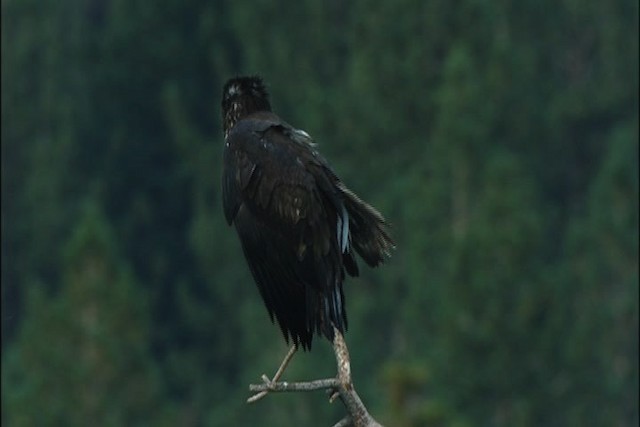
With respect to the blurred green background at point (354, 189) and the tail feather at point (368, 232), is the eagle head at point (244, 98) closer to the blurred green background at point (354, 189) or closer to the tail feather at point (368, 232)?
the tail feather at point (368, 232)

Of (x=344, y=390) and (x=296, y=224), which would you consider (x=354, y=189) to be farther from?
(x=344, y=390)

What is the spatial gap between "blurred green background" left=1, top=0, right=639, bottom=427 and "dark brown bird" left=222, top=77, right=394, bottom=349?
18.9m

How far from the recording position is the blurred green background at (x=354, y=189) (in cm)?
3269

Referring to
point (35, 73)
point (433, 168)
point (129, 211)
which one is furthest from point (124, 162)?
point (433, 168)

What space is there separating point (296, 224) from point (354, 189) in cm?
2897

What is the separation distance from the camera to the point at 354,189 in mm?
36875

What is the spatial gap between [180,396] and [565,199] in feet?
25.4

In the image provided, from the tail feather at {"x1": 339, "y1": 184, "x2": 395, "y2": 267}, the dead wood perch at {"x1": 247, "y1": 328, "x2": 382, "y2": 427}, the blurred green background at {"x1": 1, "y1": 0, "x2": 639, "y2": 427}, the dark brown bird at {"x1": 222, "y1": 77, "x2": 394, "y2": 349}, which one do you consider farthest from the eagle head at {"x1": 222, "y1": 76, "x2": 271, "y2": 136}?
the blurred green background at {"x1": 1, "y1": 0, "x2": 639, "y2": 427}

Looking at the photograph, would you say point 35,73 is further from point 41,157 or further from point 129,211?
point 129,211

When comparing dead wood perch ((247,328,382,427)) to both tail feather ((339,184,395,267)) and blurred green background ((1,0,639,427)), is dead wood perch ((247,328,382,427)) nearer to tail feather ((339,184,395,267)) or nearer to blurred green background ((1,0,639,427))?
tail feather ((339,184,395,267))

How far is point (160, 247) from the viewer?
143 ft

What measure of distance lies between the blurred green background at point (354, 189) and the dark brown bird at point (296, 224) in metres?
18.9

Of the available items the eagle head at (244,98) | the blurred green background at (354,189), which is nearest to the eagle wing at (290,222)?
the eagle head at (244,98)

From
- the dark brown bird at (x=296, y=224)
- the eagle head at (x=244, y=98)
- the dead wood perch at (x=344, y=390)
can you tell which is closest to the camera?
the dead wood perch at (x=344, y=390)
